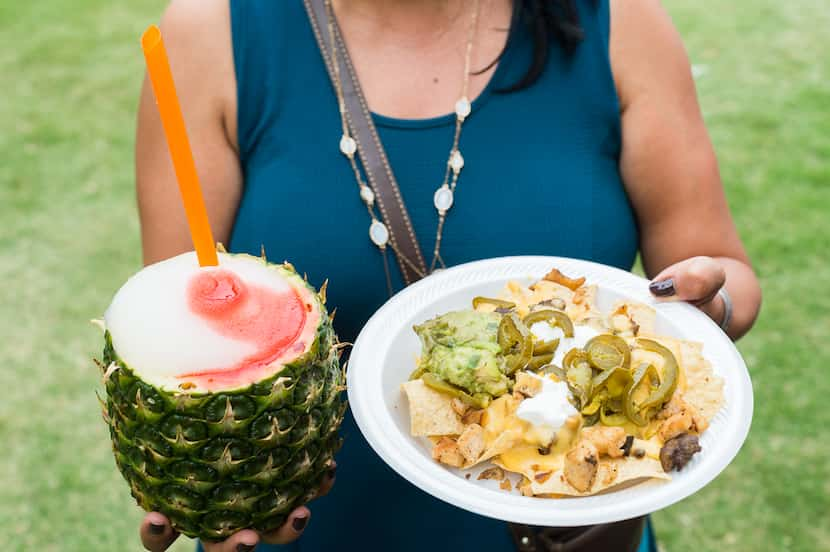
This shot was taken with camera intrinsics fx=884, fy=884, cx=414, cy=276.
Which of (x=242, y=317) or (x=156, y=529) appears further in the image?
(x=156, y=529)

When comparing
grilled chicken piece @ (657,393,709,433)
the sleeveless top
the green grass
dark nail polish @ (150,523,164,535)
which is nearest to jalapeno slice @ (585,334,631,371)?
grilled chicken piece @ (657,393,709,433)

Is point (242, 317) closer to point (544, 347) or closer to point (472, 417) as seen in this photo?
point (472, 417)

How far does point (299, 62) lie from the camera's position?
2.38 metres

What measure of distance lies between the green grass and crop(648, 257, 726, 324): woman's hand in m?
2.70

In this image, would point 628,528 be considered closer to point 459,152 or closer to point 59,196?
point 459,152

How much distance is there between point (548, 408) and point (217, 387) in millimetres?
692

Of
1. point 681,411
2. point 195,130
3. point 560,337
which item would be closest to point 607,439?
point 681,411

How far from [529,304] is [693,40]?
24.3 ft

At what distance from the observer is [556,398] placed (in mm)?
1904

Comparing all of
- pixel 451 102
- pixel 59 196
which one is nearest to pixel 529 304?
pixel 451 102

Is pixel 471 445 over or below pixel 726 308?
over

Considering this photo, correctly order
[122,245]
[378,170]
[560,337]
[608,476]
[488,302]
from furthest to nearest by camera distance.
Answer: [122,245] → [378,170] → [488,302] → [560,337] → [608,476]

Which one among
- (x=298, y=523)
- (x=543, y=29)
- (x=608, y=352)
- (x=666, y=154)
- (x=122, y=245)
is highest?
(x=543, y=29)

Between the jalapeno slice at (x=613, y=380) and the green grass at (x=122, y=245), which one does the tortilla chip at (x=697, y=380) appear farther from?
the green grass at (x=122, y=245)
